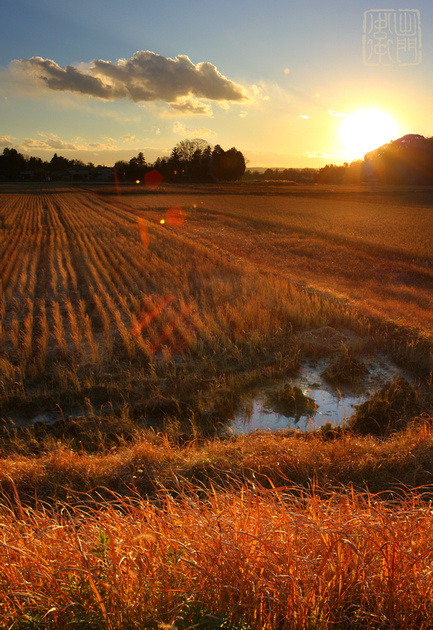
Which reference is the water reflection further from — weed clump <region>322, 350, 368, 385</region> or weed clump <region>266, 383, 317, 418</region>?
weed clump <region>322, 350, 368, 385</region>

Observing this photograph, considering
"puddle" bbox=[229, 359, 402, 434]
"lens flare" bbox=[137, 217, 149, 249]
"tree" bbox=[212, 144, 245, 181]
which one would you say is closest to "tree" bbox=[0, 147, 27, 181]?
"tree" bbox=[212, 144, 245, 181]

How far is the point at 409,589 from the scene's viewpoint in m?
1.71

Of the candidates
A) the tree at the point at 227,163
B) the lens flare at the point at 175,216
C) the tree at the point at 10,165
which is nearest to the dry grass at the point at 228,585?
the lens flare at the point at 175,216

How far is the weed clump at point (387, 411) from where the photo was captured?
5.03 m

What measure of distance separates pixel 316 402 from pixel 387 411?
3.26ft

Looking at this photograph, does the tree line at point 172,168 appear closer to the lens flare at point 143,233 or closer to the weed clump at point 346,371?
the lens flare at point 143,233

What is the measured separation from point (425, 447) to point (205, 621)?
11.0ft

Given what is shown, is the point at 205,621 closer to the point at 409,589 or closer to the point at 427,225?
the point at 409,589

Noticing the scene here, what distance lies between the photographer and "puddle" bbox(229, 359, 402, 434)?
5.23 m

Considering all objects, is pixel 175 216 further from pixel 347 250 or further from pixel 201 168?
pixel 201 168

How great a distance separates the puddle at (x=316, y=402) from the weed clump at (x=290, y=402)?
0.05 meters

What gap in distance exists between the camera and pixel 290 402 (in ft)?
18.7

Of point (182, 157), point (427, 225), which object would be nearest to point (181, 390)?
point (427, 225)

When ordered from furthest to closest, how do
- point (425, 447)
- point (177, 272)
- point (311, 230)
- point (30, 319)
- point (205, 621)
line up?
1. point (311, 230)
2. point (177, 272)
3. point (30, 319)
4. point (425, 447)
5. point (205, 621)
